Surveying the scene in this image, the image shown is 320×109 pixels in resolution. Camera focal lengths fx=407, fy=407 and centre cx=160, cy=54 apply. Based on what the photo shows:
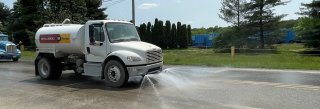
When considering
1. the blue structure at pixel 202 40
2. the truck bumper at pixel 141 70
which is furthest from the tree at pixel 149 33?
the truck bumper at pixel 141 70

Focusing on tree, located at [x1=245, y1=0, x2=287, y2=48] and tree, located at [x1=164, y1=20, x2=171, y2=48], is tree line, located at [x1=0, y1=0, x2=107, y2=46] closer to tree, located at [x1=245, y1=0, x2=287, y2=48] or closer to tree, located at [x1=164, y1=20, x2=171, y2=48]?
tree, located at [x1=164, y1=20, x2=171, y2=48]

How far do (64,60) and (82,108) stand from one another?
21.4 ft

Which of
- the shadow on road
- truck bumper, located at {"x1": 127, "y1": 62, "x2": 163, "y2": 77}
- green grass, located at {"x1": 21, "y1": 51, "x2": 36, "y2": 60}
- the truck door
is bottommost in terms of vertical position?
the shadow on road

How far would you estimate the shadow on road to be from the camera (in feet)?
42.2

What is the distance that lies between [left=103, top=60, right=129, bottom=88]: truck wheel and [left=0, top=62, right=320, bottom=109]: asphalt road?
0.23m

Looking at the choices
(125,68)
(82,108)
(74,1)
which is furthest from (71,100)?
(74,1)

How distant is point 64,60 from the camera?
1566cm

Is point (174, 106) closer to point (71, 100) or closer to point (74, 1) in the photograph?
point (71, 100)

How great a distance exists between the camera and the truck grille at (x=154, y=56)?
500 inches

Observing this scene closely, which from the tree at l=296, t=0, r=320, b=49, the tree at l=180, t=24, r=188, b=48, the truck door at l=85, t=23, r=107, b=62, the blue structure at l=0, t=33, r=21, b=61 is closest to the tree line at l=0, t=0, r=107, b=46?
the tree at l=180, t=24, r=188, b=48

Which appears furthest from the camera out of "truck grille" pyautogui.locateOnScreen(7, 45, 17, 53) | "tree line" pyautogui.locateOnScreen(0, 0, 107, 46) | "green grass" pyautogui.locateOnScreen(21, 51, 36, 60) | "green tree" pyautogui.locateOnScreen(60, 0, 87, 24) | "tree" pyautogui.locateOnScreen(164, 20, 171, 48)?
"tree" pyautogui.locateOnScreen(164, 20, 171, 48)

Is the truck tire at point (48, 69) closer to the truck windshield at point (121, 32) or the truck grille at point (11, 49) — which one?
→ the truck windshield at point (121, 32)

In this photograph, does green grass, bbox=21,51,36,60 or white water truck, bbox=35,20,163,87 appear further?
green grass, bbox=21,51,36,60

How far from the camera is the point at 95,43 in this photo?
44.0 feet
